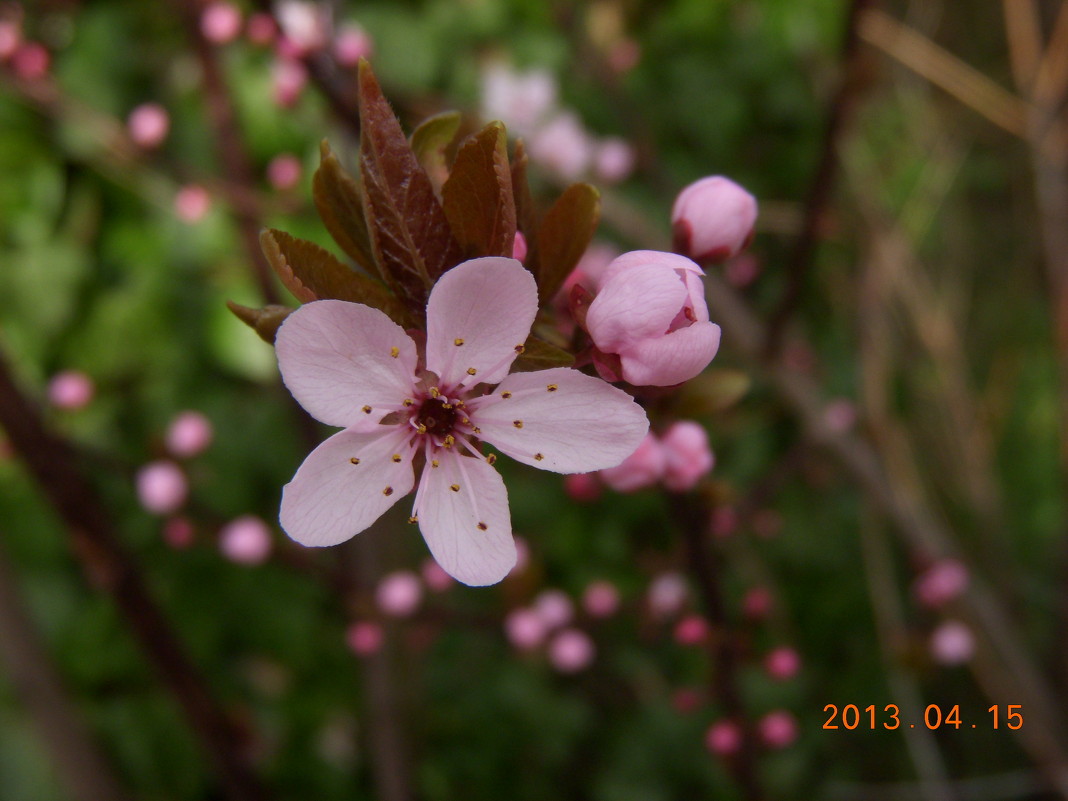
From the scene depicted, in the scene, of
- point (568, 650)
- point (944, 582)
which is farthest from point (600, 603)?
point (944, 582)

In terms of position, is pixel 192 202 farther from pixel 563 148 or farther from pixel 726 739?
pixel 726 739

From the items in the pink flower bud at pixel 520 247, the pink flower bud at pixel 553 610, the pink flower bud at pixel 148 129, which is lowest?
the pink flower bud at pixel 520 247

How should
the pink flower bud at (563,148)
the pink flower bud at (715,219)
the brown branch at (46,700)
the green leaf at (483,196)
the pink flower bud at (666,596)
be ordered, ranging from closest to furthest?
1. the green leaf at (483,196)
2. the pink flower bud at (715,219)
3. the brown branch at (46,700)
4. the pink flower bud at (666,596)
5. the pink flower bud at (563,148)

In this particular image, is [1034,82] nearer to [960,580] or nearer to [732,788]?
[960,580]

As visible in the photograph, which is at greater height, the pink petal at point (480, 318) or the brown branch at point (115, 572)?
the brown branch at point (115, 572)

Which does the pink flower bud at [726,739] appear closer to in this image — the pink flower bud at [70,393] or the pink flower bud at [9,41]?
the pink flower bud at [70,393]

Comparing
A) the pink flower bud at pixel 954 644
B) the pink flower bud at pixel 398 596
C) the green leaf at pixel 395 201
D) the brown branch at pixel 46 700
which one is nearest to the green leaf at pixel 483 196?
the green leaf at pixel 395 201

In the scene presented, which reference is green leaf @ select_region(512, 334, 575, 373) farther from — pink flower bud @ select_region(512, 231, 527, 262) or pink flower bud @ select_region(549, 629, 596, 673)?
pink flower bud @ select_region(549, 629, 596, 673)
